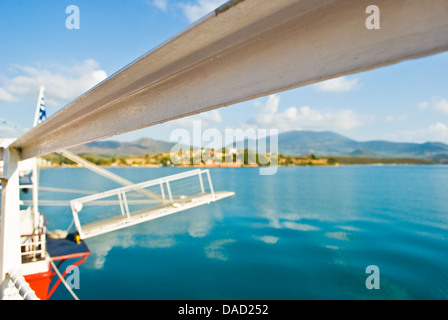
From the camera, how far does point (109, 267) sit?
39.9 ft

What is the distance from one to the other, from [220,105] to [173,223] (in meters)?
20.2

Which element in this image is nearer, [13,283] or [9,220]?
[13,283]

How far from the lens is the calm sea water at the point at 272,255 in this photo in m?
10.3

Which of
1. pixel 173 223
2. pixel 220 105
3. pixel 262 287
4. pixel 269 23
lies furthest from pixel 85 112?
pixel 173 223

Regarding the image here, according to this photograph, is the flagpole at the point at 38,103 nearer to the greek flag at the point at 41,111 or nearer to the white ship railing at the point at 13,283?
the greek flag at the point at 41,111

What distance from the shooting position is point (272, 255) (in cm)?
1370

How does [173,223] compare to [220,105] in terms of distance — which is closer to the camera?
[220,105]

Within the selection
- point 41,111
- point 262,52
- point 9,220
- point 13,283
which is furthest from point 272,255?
point 262,52

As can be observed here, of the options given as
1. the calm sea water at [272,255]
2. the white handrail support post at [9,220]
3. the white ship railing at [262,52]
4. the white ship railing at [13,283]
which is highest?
the white ship railing at [262,52]

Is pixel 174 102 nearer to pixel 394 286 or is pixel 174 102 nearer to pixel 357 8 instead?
pixel 357 8

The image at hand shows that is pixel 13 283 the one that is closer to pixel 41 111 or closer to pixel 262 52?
pixel 262 52

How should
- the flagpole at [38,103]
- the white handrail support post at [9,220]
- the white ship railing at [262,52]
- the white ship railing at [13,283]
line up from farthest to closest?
the flagpole at [38,103]
the white handrail support post at [9,220]
the white ship railing at [13,283]
the white ship railing at [262,52]

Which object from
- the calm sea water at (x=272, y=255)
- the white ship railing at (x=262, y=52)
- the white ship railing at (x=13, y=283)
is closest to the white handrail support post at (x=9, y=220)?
the white ship railing at (x=13, y=283)

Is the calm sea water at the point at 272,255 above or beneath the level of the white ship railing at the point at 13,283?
beneath
